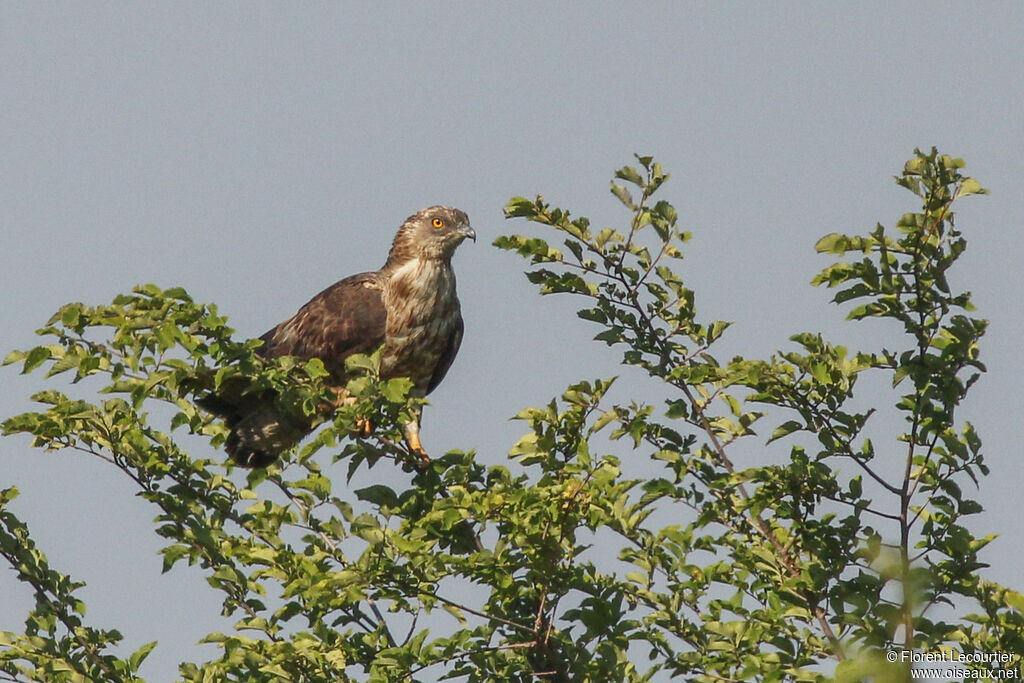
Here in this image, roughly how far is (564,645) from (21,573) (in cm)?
284

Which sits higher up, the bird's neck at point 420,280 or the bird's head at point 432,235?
the bird's head at point 432,235

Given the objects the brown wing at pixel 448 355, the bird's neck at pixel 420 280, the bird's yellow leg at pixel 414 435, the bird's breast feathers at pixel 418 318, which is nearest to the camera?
the bird's yellow leg at pixel 414 435

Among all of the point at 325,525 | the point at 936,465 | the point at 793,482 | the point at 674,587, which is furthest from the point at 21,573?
the point at 936,465

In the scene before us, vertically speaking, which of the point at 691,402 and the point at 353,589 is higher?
the point at 691,402

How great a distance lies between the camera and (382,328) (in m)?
8.92

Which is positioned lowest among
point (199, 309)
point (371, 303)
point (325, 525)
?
point (325, 525)

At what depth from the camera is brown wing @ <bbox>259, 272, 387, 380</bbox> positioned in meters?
8.80

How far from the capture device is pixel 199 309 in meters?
4.90

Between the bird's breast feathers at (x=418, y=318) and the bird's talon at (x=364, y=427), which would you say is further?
the bird's breast feathers at (x=418, y=318)

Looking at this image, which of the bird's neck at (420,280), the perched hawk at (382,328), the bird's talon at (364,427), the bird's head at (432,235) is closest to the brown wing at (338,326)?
the perched hawk at (382,328)

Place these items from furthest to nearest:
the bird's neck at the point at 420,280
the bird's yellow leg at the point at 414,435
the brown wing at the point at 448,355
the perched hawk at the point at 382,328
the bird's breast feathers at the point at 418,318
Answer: the brown wing at the point at 448,355, the bird's neck at the point at 420,280, the bird's breast feathers at the point at 418,318, the perched hawk at the point at 382,328, the bird's yellow leg at the point at 414,435

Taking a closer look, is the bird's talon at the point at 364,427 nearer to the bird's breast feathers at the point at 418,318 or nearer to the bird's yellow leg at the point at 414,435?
the bird's yellow leg at the point at 414,435

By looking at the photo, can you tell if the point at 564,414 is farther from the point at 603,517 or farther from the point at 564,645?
the point at 564,645

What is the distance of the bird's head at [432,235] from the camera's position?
947 centimetres
